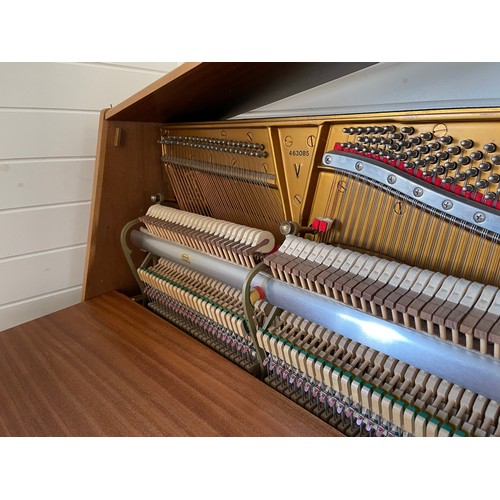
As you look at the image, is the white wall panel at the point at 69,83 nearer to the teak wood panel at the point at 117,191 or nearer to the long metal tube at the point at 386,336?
the teak wood panel at the point at 117,191

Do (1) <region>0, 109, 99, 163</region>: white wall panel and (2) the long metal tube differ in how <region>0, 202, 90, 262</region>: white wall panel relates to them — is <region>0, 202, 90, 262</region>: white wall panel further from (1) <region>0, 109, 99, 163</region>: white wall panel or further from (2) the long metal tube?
(2) the long metal tube

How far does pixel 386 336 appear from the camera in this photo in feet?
3.65

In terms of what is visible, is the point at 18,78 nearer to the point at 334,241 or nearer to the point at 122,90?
the point at 122,90

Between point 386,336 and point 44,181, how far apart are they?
1939 mm

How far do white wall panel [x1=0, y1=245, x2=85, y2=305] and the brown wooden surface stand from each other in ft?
1.23

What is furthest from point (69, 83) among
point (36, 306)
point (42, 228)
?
point (36, 306)

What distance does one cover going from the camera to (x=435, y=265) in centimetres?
125

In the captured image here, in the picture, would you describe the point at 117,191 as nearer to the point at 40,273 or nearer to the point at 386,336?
the point at 40,273

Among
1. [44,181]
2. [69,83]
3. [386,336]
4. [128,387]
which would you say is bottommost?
[128,387]

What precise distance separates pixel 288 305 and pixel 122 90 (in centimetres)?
178

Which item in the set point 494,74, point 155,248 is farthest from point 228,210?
point 494,74

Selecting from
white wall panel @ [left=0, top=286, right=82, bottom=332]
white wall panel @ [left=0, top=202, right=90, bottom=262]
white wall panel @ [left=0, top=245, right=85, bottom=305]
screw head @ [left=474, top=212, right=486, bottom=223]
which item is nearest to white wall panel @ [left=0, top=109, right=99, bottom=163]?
white wall panel @ [left=0, top=202, right=90, bottom=262]

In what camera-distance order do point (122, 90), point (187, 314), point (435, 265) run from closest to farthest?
1. point (435, 265)
2. point (187, 314)
3. point (122, 90)

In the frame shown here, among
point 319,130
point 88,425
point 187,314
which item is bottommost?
point 88,425
